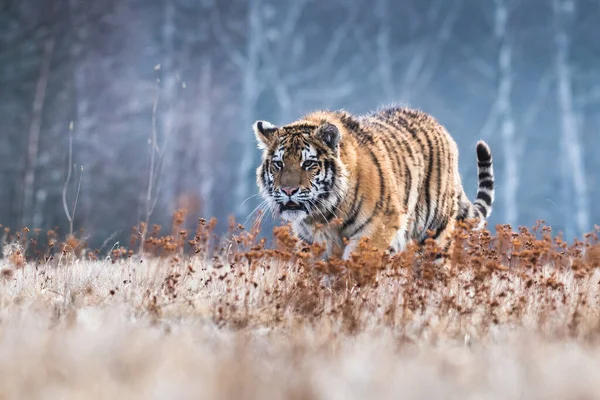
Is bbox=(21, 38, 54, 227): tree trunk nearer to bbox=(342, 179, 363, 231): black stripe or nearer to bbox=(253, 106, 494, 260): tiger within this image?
bbox=(253, 106, 494, 260): tiger

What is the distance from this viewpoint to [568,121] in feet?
60.7

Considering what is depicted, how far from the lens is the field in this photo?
248cm

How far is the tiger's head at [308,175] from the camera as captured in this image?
213 inches

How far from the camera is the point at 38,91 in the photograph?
607 inches

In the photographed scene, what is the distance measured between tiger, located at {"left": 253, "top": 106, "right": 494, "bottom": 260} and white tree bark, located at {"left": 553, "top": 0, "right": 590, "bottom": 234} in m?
12.7

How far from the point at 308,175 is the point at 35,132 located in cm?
1148

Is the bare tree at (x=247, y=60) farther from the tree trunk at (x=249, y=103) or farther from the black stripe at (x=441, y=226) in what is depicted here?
the black stripe at (x=441, y=226)

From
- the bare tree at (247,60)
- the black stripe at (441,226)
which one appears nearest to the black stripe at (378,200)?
the black stripe at (441,226)

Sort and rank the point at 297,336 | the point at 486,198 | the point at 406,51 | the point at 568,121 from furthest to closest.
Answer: the point at 406,51 < the point at 568,121 < the point at 486,198 < the point at 297,336

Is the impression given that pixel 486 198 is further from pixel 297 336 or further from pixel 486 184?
pixel 297 336

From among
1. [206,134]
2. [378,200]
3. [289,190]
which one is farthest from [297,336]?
[206,134]

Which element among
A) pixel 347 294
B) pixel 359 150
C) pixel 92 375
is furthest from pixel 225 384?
pixel 359 150

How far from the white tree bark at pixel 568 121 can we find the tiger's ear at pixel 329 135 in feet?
45.8

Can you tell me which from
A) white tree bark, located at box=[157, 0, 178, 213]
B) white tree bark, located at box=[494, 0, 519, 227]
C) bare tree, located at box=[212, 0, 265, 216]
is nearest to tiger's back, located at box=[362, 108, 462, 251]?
white tree bark, located at box=[157, 0, 178, 213]
